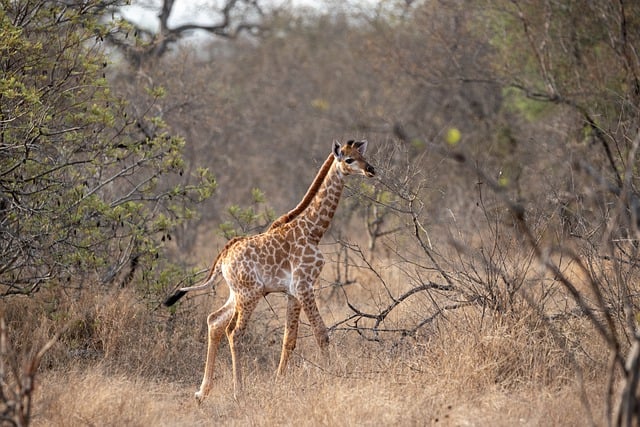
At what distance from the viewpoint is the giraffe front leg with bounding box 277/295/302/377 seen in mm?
7184

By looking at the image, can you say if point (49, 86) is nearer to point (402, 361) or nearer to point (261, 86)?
point (402, 361)

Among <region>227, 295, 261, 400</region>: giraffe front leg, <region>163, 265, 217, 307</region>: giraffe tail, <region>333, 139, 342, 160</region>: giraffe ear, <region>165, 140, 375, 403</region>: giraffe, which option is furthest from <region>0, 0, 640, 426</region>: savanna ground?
<region>163, 265, 217, 307</region>: giraffe tail

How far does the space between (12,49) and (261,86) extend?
1281 cm

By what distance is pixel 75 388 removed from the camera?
641 centimetres

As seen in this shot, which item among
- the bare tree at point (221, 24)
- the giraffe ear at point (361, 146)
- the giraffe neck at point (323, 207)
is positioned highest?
the bare tree at point (221, 24)

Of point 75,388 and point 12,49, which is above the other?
point 12,49

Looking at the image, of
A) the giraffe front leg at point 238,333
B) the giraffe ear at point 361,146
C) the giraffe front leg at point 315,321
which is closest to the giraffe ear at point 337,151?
the giraffe ear at point 361,146

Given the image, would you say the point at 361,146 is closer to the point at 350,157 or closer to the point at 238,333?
the point at 350,157

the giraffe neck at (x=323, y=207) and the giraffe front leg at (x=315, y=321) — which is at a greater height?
the giraffe neck at (x=323, y=207)

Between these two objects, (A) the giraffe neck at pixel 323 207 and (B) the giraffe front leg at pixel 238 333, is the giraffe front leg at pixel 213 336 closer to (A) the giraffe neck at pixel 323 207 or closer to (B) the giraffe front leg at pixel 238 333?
(B) the giraffe front leg at pixel 238 333

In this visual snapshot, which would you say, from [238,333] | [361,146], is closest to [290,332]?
[238,333]

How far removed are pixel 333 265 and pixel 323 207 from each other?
401 centimetres

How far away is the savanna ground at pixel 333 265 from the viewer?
Result: 5961mm

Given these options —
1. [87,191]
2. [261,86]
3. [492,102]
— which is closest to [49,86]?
[87,191]
